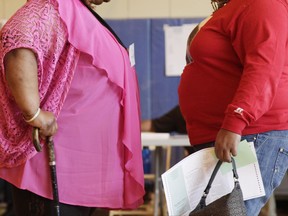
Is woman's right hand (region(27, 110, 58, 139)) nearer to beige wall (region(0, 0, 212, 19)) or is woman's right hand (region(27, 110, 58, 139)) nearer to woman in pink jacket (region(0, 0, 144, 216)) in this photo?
woman in pink jacket (region(0, 0, 144, 216))

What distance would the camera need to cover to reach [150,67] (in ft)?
13.7

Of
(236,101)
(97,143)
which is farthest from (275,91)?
(97,143)

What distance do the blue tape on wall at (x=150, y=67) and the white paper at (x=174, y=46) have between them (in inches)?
2.2

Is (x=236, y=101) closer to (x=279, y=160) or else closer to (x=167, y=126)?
(x=279, y=160)

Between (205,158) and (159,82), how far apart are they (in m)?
2.97

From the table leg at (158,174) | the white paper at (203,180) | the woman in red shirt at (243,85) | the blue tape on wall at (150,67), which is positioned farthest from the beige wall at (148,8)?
the white paper at (203,180)

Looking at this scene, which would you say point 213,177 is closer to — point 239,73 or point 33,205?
point 239,73

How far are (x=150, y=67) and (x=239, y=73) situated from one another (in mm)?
2957

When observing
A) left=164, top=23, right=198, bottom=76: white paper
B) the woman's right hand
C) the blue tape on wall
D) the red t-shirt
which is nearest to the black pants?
the woman's right hand

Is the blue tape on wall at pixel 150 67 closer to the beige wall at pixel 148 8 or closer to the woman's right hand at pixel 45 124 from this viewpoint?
the beige wall at pixel 148 8

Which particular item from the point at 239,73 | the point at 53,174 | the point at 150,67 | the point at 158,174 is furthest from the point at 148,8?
the point at 53,174

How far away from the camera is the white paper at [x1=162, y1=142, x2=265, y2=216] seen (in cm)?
120

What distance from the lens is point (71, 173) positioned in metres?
1.26

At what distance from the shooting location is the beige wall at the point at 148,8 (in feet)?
14.0
